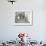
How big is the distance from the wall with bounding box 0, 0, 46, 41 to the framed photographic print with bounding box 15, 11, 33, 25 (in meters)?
0.14

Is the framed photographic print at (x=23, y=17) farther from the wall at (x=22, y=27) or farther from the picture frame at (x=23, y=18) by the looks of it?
the wall at (x=22, y=27)

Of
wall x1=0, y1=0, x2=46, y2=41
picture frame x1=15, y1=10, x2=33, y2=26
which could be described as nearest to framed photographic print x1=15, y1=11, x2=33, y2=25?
picture frame x1=15, y1=10, x2=33, y2=26

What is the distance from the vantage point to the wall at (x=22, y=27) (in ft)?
15.3

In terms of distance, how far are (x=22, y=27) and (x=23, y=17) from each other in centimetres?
36

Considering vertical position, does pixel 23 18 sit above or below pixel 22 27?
above

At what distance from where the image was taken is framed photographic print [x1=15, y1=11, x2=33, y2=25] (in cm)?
469

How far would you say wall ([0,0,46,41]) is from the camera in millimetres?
4660

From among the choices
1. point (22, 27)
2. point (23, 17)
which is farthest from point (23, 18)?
point (22, 27)

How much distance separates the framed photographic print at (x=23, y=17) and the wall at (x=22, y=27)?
0.46ft

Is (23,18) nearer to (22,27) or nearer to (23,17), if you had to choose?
(23,17)

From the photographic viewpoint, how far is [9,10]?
15.5ft

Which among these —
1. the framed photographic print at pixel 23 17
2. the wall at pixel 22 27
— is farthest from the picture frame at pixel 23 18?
the wall at pixel 22 27

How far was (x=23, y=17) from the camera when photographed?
473cm

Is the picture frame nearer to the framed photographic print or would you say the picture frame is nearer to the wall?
the framed photographic print
